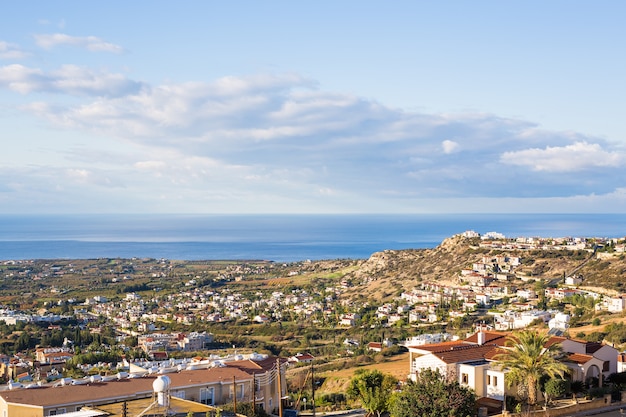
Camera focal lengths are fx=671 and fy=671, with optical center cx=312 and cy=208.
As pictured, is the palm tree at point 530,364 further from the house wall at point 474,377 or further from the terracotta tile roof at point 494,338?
the terracotta tile roof at point 494,338

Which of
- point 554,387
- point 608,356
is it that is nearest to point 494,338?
point 608,356

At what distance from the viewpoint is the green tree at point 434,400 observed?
1744cm

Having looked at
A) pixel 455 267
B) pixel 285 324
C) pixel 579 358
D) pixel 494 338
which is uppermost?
pixel 494 338

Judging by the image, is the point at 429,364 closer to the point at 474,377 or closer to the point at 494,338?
the point at 474,377

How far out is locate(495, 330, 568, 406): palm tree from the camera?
19.4 m

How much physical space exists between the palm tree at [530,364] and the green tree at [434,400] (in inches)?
81.3

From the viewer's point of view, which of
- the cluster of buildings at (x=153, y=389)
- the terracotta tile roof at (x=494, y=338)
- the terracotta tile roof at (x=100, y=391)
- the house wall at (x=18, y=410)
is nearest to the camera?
the house wall at (x=18, y=410)

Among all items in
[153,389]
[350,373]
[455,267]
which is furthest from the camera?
[455,267]

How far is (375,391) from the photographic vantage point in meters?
21.0

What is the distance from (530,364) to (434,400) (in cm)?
368

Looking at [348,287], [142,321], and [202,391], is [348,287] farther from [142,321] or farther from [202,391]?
[202,391]

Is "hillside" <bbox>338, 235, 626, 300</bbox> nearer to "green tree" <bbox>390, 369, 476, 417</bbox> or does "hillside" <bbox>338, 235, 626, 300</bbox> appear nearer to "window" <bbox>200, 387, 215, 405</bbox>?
"green tree" <bbox>390, 369, 476, 417</bbox>

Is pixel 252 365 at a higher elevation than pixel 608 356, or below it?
below

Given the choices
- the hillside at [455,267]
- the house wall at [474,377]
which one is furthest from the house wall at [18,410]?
the hillside at [455,267]
